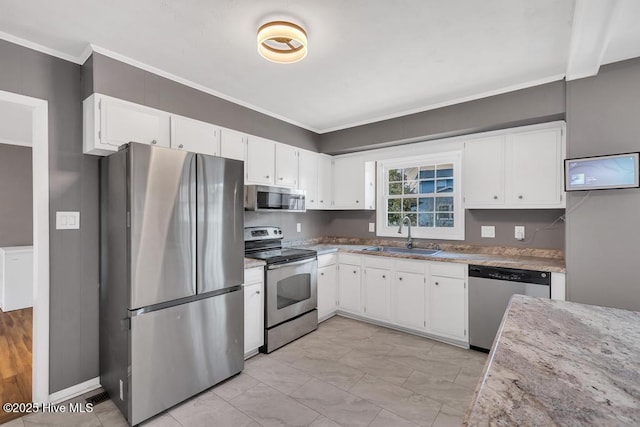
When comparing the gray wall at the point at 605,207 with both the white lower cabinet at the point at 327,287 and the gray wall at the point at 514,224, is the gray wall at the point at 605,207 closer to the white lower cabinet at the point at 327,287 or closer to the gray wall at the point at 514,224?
the gray wall at the point at 514,224

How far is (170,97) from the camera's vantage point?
2.64 metres

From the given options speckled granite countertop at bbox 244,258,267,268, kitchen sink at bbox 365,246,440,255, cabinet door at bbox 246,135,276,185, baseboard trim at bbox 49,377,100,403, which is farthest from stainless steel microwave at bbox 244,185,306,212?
baseboard trim at bbox 49,377,100,403

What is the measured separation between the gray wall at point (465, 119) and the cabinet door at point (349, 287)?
1.64 meters

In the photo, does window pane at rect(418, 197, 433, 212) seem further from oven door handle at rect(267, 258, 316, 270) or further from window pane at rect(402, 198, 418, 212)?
oven door handle at rect(267, 258, 316, 270)

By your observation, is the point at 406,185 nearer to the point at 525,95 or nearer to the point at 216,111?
the point at 525,95

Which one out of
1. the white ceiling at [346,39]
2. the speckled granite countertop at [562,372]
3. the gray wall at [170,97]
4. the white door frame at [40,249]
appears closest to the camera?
the speckled granite countertop at [562,372]

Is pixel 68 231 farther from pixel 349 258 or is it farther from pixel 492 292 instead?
pixel 492 292

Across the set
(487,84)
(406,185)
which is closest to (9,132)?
(406,185)

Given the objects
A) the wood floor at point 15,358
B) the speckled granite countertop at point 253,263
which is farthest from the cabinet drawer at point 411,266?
the wood floor at point 15,358

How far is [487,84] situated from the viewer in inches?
111

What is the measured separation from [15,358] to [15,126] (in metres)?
2.86

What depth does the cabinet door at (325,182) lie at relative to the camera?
4289 mm

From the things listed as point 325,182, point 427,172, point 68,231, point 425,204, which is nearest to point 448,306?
point 425,204

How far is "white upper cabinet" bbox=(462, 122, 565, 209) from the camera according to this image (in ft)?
9.20
